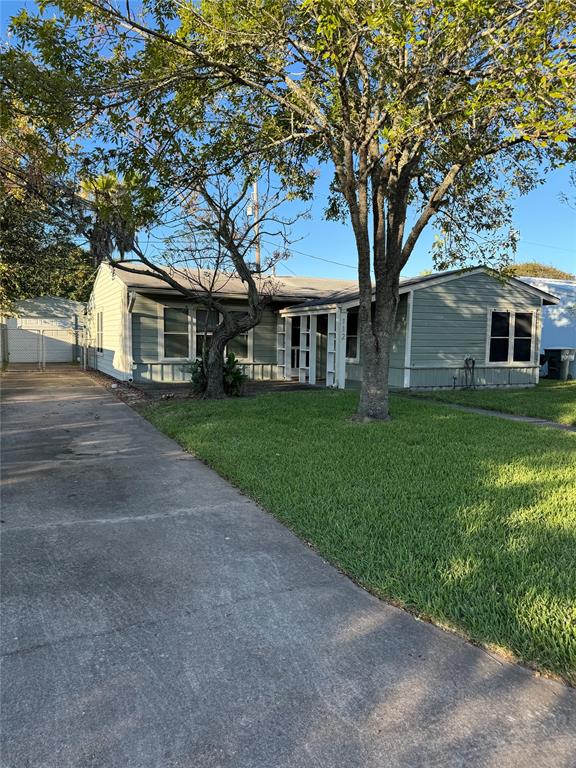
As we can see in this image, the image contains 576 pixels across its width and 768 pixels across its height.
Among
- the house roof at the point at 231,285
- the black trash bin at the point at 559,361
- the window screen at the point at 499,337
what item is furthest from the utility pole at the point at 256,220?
the black trash bin at the point at 559,361

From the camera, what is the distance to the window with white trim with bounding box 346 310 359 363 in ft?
53.5

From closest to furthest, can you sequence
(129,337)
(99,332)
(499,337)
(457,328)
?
(457,328)
(129,337)
(499,337)
(99,332)

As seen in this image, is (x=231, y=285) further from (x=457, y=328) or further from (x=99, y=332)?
(x=457, y=328)

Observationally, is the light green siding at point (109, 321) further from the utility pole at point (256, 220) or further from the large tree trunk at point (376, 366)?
the large tree trunk at point (376, 366)

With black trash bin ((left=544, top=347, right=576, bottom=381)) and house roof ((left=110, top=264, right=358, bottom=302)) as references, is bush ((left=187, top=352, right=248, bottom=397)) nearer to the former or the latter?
house roof ((left=110, top=264, right=358, bottom=302))

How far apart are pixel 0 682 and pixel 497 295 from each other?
1533cm

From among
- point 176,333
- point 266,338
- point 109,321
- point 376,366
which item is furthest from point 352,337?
point 109,321

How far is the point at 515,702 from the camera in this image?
7.53 ft

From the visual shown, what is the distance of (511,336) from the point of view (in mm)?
15531

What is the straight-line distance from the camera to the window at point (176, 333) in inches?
620

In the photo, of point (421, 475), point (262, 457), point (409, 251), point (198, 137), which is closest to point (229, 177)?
point (198, 137)

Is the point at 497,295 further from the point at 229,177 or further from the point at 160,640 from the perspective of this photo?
the point at 160,640

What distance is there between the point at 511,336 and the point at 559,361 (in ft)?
17.1

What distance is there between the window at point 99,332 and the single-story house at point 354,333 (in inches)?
119
